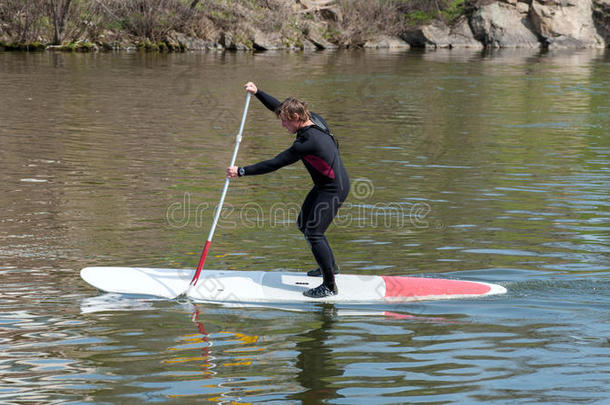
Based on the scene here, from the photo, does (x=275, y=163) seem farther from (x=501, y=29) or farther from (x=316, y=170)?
(x=501, y=29)

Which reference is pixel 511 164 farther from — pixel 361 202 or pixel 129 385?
pixel 129 385

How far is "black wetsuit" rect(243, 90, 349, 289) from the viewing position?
734cm

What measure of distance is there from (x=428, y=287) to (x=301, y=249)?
2.21 meters

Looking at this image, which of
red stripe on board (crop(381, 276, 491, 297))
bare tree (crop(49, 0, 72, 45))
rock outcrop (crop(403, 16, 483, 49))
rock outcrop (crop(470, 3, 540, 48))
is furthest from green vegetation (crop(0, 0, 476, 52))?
red stripe on board (crop(381, 276, 491, 297))

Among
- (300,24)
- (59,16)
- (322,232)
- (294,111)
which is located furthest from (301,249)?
(300,24)

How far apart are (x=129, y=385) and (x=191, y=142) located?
11957 mm

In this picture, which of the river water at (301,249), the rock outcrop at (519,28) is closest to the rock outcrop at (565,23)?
the rock outcrop at (519,28)

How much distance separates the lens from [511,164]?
15070 millimetres

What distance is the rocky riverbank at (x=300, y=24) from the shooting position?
1655 inches

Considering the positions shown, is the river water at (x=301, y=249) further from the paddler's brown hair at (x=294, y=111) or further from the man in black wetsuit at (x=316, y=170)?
the paddler's brown hair at (x=294, y=111)

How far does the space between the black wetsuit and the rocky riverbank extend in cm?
3553

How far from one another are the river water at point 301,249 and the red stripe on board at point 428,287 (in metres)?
0.16

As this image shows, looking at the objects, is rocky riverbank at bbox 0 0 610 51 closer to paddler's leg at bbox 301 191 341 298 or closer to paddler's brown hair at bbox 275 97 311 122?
paddler's brown hair at bbox 275 97 311 122

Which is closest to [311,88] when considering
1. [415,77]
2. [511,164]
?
[415,77]
